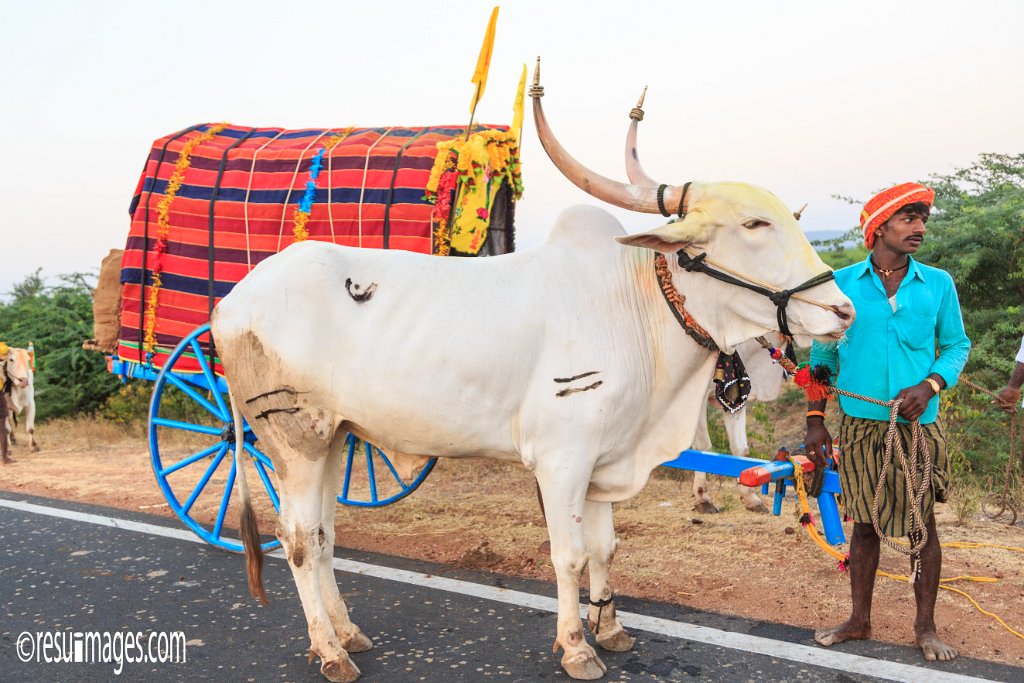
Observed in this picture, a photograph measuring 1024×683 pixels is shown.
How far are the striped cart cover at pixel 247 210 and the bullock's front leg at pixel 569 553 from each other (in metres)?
1.98

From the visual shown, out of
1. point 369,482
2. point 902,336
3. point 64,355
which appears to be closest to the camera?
point 902,336

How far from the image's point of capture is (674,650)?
3977 millimetres

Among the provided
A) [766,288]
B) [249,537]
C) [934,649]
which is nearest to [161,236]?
[249,537]

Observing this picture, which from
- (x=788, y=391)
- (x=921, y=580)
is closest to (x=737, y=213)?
(x=921, y=580)

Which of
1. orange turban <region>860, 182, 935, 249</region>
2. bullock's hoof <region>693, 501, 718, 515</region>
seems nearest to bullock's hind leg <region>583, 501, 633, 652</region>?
orange turban <region>860, 182, 935, 249</region>

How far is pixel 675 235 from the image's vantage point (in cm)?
355

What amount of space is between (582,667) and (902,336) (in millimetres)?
1908

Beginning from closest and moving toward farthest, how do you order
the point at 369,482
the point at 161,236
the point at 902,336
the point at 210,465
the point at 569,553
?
the point at 569,553
the point at 902,336
the point at 161,236
the point at 210,465
the point at 369,482

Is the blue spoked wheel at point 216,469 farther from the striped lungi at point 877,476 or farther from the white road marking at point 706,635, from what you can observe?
the striped lungi at point 877,476

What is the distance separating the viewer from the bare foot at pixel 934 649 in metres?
3.74

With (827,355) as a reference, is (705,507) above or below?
below

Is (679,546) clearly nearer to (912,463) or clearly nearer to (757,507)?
(757,507)

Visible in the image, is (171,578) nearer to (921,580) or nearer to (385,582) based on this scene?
(385,582)

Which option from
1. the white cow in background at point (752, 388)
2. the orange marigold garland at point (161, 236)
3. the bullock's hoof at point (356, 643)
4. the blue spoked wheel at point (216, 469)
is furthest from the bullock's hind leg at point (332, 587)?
the white cow in background at point (752, 388)
